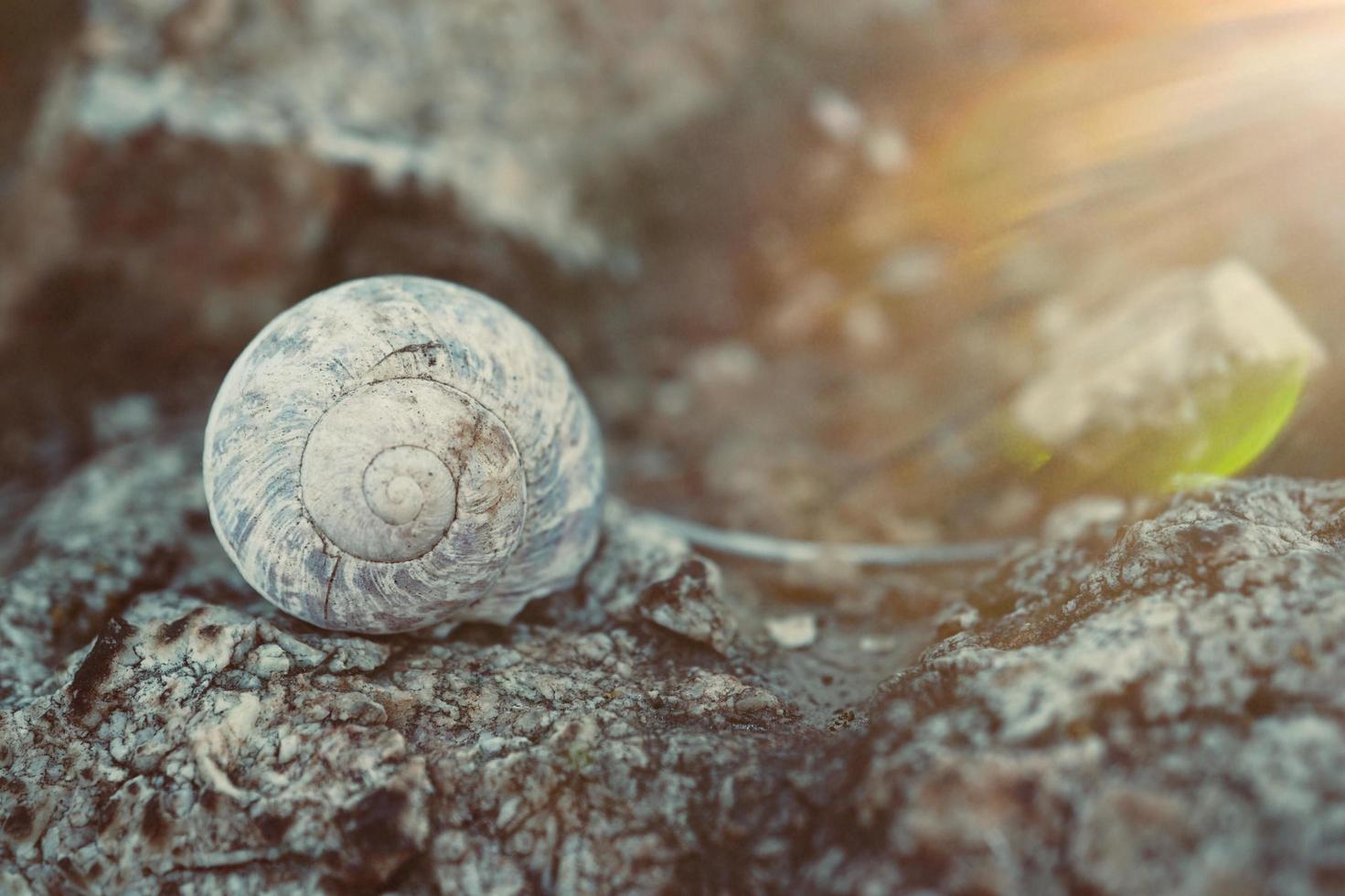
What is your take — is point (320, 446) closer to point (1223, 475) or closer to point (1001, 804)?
point (1001, 804)

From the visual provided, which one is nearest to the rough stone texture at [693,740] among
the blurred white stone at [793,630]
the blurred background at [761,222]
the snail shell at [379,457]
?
the blurred white stone at [793,630]

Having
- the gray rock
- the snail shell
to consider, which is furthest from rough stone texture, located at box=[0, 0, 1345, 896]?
the snail shell

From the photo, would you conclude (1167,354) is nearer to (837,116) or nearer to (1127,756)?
(1127,756)

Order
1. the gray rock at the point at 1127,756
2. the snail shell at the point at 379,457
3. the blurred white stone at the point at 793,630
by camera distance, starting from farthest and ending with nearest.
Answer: the blurred white stone at the point at 793,630 → the snail shell at the point at 379,457 → the gray rock at the point at 1127,756

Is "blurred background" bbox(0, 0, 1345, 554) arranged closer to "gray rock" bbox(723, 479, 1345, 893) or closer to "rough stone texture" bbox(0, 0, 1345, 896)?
"rough stone texture" bbox(0, 0, 1345, 896)

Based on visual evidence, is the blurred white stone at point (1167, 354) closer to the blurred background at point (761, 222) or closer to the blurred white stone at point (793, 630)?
the blurred background at point (761, 222)

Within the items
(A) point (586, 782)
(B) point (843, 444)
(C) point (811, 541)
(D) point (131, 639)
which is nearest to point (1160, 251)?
(B) point (843, 444)
